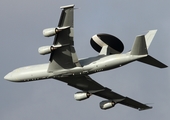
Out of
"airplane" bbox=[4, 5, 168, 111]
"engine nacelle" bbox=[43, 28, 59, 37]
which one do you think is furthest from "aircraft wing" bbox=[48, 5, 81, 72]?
"engine nacelle" bbox=[43, 28, 59, 37]

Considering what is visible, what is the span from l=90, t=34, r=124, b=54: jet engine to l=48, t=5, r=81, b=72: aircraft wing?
450 cm

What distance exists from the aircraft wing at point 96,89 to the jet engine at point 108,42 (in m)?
5.14

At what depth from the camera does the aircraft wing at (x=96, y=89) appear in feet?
243

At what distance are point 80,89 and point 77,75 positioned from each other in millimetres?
7501

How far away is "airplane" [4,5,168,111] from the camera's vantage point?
206 ft

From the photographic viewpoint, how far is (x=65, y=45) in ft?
211

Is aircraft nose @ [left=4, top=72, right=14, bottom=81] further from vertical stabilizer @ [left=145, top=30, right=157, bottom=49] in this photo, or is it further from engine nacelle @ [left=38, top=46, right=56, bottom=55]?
vertical stabilizer @ [left=145, top=30, right=157, bottom=49]

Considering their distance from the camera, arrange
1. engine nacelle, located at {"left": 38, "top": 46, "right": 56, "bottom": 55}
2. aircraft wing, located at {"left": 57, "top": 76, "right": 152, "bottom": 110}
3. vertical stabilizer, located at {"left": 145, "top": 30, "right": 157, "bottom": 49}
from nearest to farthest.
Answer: engine nacelle, located at {"left": 38, "top": 46, "right": 56, "bottom": 55} < vertical stabilizer, located at {"left": 145, "top": 30, "right": 157, "bottom": 49} < aircraft wing, located at {"left": 57, "top": 76, "right": 152, "bottom": 110}

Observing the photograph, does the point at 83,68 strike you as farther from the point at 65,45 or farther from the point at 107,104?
the point at 107,104

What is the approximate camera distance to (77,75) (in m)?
69.6

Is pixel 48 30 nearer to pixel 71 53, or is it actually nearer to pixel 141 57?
pixel 71 53

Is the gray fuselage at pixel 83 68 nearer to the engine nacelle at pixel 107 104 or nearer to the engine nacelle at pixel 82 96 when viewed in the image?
the engine nacelle at pixel 82 96

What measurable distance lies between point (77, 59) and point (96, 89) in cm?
1088

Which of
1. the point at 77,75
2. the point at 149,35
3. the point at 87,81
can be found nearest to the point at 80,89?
the point at 87,81
